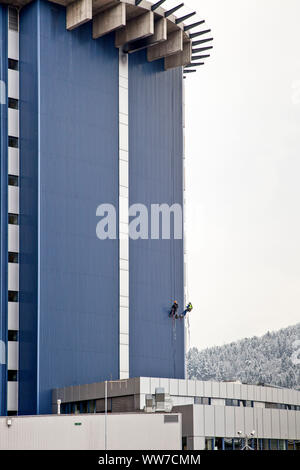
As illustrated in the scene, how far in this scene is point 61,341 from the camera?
56.3 metres

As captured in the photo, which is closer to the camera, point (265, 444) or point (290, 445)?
point (265, 444)

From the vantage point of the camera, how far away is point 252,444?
49875mm

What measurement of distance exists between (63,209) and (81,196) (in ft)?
5.75

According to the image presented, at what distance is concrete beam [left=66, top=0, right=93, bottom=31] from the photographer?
58.4 meters

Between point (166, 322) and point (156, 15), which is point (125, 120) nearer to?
point (156, 15)

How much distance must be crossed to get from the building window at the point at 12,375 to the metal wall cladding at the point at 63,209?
54cm

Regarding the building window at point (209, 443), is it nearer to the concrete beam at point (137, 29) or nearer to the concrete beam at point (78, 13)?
the concrete beam at point (78, 13)

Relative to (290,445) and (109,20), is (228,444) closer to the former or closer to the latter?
(290,445)

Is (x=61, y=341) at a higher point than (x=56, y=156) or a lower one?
lower

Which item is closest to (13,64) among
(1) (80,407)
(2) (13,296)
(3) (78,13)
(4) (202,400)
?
(3) (78,13)
